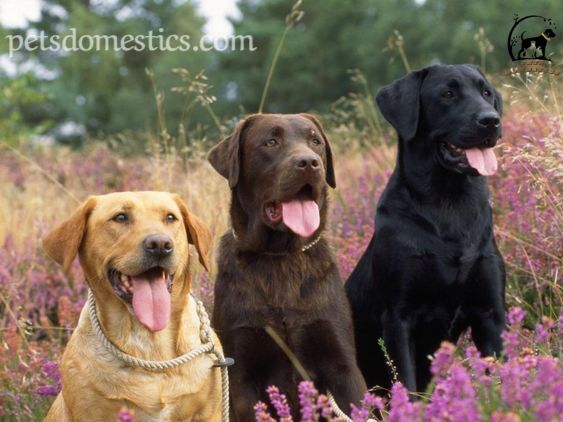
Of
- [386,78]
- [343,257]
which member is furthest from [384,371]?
[386,78]

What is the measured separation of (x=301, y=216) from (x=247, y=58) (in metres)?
30.1

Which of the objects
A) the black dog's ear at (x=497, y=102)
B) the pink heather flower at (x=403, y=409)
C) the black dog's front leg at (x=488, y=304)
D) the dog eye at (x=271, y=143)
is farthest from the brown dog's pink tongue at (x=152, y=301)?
the black dog's ear at (x=497, y=102)

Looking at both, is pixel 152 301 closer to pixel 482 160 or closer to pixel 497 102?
pixel 482 160

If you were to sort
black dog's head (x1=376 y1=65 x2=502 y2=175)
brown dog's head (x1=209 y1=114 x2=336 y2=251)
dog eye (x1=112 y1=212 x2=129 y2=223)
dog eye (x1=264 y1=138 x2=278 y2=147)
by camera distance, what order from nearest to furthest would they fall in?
dog eye (x1=112 y1=212 x2=129 y2=223), brown dog's head (x1=209 y1=114 x2=336 y2=251), black dog's head (x1=376 y1=65 x2=502 y2=175), dog eye (x1=264 y1=138 x2=278 y2=147)

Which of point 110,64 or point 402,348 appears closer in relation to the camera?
point 402,348

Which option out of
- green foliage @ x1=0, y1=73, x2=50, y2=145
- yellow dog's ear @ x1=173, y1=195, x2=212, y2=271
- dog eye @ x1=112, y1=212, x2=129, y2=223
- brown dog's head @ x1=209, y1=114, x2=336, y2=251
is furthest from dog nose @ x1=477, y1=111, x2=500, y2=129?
green foliage @ x1=0, y1=73, x2=50, y2=145

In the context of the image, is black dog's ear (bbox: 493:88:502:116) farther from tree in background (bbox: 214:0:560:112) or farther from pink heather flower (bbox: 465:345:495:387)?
tree in background (bbox: 214:0:560:112)

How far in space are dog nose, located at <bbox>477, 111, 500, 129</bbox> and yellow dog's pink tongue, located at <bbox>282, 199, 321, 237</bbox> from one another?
34.8 inches

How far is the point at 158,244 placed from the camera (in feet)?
10.3

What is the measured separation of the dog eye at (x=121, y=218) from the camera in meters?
3.38

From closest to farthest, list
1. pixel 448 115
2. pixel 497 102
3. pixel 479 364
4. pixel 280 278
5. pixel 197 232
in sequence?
pixel 479 364, pixel 197 232, pixel 280 278, pixel 448 115, pixel 497 102

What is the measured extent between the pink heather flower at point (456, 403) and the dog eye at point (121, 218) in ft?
5.62

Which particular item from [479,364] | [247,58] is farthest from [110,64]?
[479,364]

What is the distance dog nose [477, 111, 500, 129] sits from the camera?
148 inches
